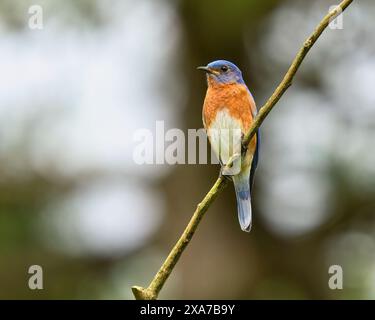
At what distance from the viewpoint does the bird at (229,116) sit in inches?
231

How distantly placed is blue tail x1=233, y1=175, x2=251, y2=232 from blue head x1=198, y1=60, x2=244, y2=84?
777mm

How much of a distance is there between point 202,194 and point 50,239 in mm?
2265

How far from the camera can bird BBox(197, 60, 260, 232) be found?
19.3 ft

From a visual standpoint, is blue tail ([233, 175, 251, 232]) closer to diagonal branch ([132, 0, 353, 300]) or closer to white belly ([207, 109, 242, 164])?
white belly ([207, 109, 242, 164])

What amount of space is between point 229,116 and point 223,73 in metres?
0.38

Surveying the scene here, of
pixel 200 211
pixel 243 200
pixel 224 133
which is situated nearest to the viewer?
pixel 200 211

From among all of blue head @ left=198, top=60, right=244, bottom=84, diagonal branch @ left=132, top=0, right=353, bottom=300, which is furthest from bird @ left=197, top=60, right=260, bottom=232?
diagonal branch @ left=132, top=0, right=353, bottom=300

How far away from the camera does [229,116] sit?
5961 mm

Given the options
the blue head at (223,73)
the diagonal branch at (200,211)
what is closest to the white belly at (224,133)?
the blue head at (223,73)

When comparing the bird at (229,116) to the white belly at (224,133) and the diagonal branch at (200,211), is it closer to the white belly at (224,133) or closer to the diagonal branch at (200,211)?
the white belly at (224,133)

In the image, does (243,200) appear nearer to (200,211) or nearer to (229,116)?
(229,116)

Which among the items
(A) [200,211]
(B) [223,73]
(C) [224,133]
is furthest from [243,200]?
(A) [200,211]

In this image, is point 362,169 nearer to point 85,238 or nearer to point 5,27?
point 85,238

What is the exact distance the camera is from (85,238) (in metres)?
10.2
